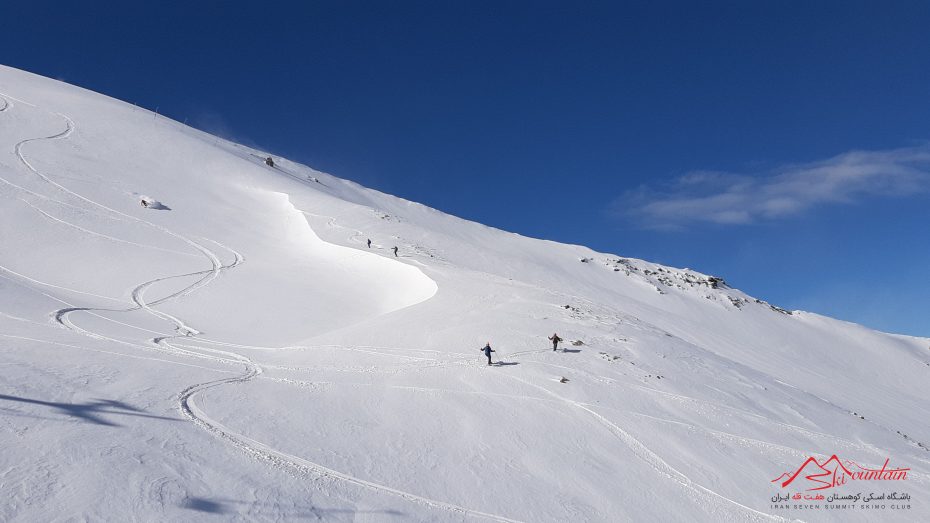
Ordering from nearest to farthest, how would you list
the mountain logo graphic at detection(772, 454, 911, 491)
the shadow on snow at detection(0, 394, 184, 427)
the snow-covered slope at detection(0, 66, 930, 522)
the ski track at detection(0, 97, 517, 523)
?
the snow-covered slope at detection(0, 66, 930, 522) → the shadow on snow at detection(0, 394, 184, 427) → the ski track at detection(0, 97, 517, 523) → the mountain logo graphic at detection(772, 454, 911, 491)

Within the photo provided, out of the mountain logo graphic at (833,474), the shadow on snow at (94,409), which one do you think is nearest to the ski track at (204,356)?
the shadow on snow at (94,409)

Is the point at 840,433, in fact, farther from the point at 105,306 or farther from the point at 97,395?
the point at 105,306

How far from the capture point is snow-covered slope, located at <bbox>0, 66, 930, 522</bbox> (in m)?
9.45

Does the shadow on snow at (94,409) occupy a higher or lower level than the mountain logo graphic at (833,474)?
lower

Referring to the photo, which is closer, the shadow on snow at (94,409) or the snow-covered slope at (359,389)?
the snow-covered slope at (359,389)

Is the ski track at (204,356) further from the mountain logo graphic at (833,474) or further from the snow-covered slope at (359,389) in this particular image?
the mountain logo graphic at (833,474)

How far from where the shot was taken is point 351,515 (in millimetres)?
9125

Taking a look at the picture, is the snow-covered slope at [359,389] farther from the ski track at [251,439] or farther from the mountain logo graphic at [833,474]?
the mountain logo graphic at [833,474]

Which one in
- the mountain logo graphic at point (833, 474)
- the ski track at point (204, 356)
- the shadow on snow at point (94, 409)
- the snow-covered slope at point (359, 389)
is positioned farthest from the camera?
the mountain logo graphic at point (833, 474)

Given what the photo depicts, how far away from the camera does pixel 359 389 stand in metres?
15.1

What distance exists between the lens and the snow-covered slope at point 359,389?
9453 millimetres

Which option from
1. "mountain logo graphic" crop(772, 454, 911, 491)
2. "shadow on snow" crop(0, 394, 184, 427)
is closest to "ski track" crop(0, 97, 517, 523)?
"shadow on snow" crop(0, 394, 184, 427)

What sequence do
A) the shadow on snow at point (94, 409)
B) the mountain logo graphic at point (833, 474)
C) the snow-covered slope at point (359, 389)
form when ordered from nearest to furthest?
the snow-covered slope at point (359, 389)
the shadow on snow at point (94, 409)
the mountain logo graphic at point (833, 474)

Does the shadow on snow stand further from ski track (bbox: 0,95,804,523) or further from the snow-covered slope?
ski track (bbox: 0,95,804,523)
